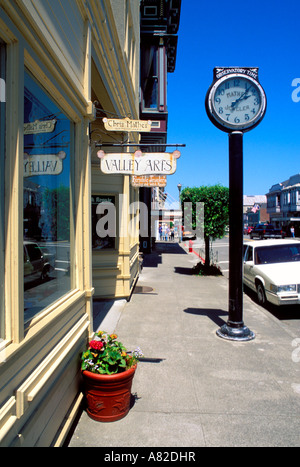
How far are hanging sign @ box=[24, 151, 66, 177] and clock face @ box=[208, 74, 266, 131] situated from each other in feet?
10.3

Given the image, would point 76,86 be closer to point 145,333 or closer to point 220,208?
point 145,333

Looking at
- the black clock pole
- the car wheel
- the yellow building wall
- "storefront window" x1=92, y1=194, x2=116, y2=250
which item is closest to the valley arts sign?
the yellow building wall

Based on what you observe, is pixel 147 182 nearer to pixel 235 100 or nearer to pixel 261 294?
pixel 235 100

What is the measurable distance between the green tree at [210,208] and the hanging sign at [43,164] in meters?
9.15

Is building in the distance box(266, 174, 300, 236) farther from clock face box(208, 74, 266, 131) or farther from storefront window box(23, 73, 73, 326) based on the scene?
storefront window box(23, 73, 73, 326)

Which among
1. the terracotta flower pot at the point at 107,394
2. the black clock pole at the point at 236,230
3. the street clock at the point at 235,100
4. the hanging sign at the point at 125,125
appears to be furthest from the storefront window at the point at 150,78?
the terracotta flower pot at the point at 107,394

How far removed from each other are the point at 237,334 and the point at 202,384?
1.82m

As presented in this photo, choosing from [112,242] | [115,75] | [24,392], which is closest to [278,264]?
[112,242]

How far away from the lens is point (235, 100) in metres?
5.78

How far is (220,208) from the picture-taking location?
12477 mm

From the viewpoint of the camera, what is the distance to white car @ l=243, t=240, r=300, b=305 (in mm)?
7281

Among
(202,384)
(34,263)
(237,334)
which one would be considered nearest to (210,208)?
(237,334)

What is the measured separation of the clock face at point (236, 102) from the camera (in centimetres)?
571

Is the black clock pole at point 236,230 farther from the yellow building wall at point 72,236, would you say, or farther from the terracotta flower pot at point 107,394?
the terracotta flower pot at point 107,394
